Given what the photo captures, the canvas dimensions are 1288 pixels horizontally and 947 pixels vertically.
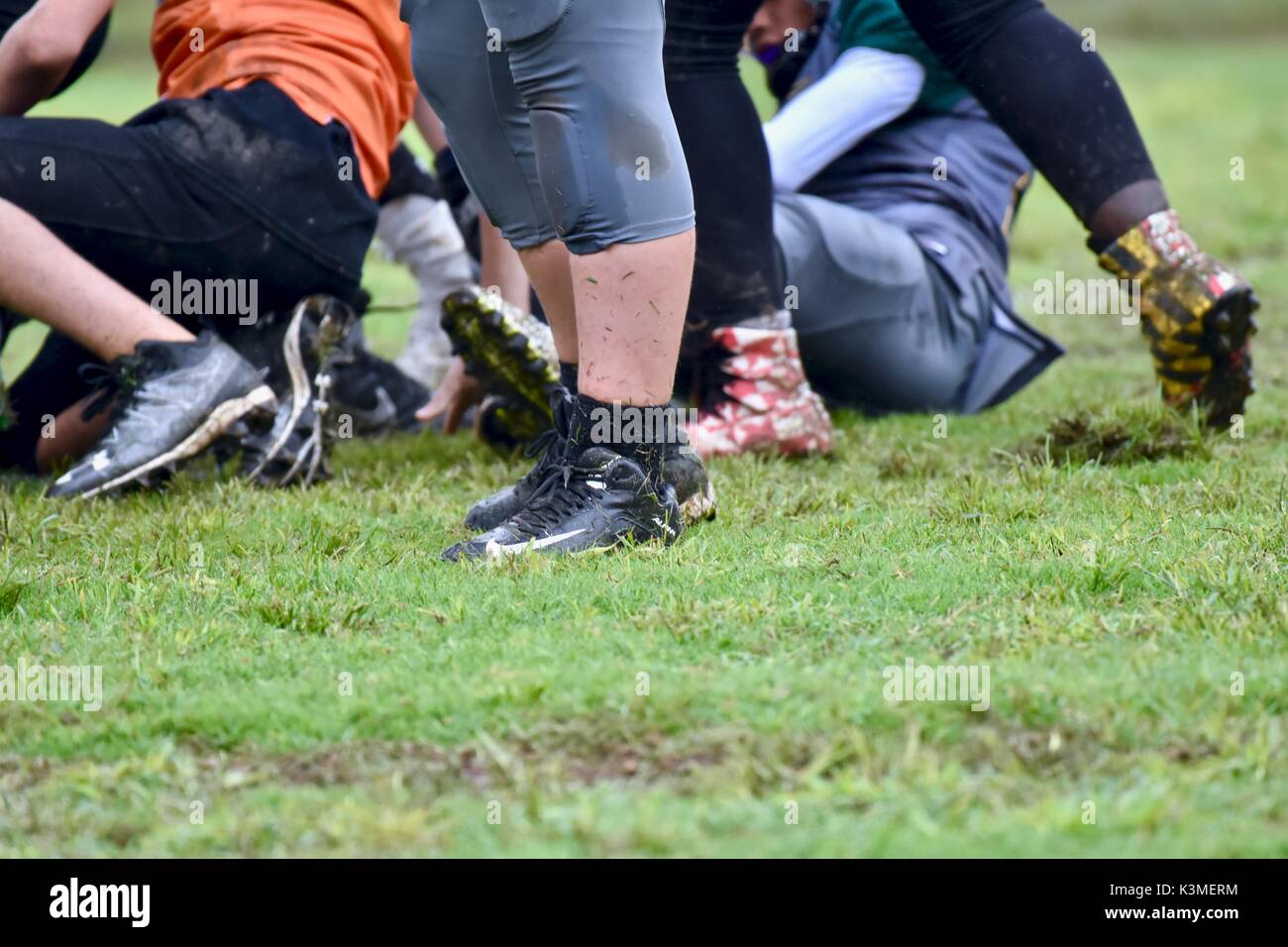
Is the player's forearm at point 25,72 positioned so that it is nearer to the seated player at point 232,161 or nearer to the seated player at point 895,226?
the seated player at point 232,161

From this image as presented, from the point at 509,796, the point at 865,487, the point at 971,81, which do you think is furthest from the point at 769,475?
the point at 509,796

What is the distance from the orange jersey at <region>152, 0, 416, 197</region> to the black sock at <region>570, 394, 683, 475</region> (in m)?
1.16

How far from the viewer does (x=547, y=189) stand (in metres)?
2.27

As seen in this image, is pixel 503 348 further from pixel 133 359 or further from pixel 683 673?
pixel 683 673

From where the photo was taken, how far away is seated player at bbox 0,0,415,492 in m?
3.04

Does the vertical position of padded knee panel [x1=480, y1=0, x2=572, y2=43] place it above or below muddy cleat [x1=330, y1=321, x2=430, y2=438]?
above

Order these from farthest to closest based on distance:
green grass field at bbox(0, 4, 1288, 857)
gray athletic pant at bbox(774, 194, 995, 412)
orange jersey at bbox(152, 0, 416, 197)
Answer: gray athletic pant at bbox(774, 194, 995, 412) → orange jersey at bbox(152, 0, 416, 197) → green grass field at bbox(0, 4, 1288, 857)

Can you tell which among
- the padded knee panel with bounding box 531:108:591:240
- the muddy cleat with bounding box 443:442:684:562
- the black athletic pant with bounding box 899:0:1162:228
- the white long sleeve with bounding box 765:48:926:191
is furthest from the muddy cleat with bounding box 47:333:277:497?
the white long sleeve with bounding box 765:48:926:191

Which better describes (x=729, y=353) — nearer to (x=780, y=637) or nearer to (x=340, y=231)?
(x=340, y=231)

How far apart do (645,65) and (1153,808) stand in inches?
49.7

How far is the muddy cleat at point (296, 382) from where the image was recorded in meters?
3.09

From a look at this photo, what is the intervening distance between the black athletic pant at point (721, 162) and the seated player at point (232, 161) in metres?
0.66

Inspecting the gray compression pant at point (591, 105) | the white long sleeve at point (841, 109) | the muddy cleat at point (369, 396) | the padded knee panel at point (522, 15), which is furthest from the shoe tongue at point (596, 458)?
the white long sleeve at point (841, 109)

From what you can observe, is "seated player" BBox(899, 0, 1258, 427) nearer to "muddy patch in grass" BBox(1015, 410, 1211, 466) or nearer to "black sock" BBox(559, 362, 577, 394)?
"muddy patch in grass" BBox(1015, 410, 1211, 466)
